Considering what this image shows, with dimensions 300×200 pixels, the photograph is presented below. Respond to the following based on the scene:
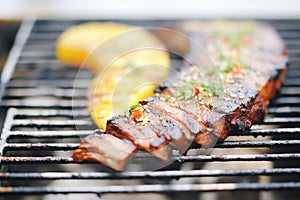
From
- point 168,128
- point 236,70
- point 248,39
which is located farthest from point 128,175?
point 248,39

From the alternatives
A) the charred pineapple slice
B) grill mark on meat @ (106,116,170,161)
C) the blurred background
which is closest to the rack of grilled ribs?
grill mark on meat @ (106,116,170,161)

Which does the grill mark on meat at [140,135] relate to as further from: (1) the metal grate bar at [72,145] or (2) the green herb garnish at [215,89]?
(2) the green herb garnish at [215,89]

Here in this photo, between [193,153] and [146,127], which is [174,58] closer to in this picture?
[193,153]

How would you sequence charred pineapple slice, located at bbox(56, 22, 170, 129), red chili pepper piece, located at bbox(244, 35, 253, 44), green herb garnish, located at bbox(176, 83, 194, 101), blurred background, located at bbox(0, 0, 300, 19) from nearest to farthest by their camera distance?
green herb garnish, located at bbox(176, 83, 194, 101) → charred pineapple slice, located at bbox(56, 22, 170, 129) → red chili pepper piece, located at bbox(244, 35, 253, 44) → blurred background, located at bbox(0, 0, 300, 19)

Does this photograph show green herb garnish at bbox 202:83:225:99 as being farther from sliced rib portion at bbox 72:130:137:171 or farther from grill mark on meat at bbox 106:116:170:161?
sliced rib portion at bbox 72:130:137:171

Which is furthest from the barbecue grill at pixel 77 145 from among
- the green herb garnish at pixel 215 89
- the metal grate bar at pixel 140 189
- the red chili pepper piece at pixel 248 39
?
the red chili pepper piece at pixel 248 39

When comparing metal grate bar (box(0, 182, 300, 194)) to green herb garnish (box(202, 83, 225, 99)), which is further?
green herb garnish (box(202, 83, 225, 99))
